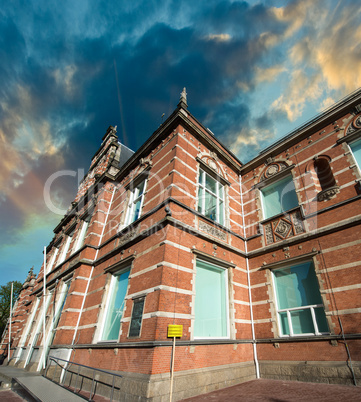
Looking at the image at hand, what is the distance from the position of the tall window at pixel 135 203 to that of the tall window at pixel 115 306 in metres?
2.83

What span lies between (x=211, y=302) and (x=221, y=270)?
4.52ft

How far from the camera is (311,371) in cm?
661

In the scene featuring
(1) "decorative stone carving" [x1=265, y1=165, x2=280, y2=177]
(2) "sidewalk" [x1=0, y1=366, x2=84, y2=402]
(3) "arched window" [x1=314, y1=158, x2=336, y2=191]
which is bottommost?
(2) "sidewalk" [x1=0, y1=366, x2=84, y2=402]

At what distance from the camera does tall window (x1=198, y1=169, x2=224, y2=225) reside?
1019 centimetres

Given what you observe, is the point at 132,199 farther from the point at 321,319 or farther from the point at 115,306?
the point at 321,319

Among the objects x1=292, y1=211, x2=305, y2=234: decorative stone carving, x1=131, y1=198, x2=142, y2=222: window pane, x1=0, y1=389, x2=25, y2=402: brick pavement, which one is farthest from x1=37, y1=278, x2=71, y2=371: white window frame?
x1=292, y1=211, x2=305, y2=234: decorative stone carving

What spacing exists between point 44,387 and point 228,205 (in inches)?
370

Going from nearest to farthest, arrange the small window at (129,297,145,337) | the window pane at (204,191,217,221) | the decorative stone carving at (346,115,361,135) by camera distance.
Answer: the small window at (129,297,145,337), the decorative stone carving at (346,115,361,135), the window pane at (204,191,217,221)

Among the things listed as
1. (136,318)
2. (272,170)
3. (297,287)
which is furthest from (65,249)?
(297,287)

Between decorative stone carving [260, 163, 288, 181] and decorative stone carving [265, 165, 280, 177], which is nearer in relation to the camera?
decorative stone carving [260, 163, 288, 181]

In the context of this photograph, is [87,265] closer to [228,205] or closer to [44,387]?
[44,387]

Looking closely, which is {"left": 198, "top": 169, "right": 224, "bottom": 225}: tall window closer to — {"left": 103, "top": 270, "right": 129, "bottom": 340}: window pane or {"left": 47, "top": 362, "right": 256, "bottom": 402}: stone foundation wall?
{"left": 103, "top": 270, "right": 129, "bottom": 340}: window pane

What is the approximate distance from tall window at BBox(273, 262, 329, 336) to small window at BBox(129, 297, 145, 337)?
5.02 meters

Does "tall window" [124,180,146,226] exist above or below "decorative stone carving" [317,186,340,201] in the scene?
above
